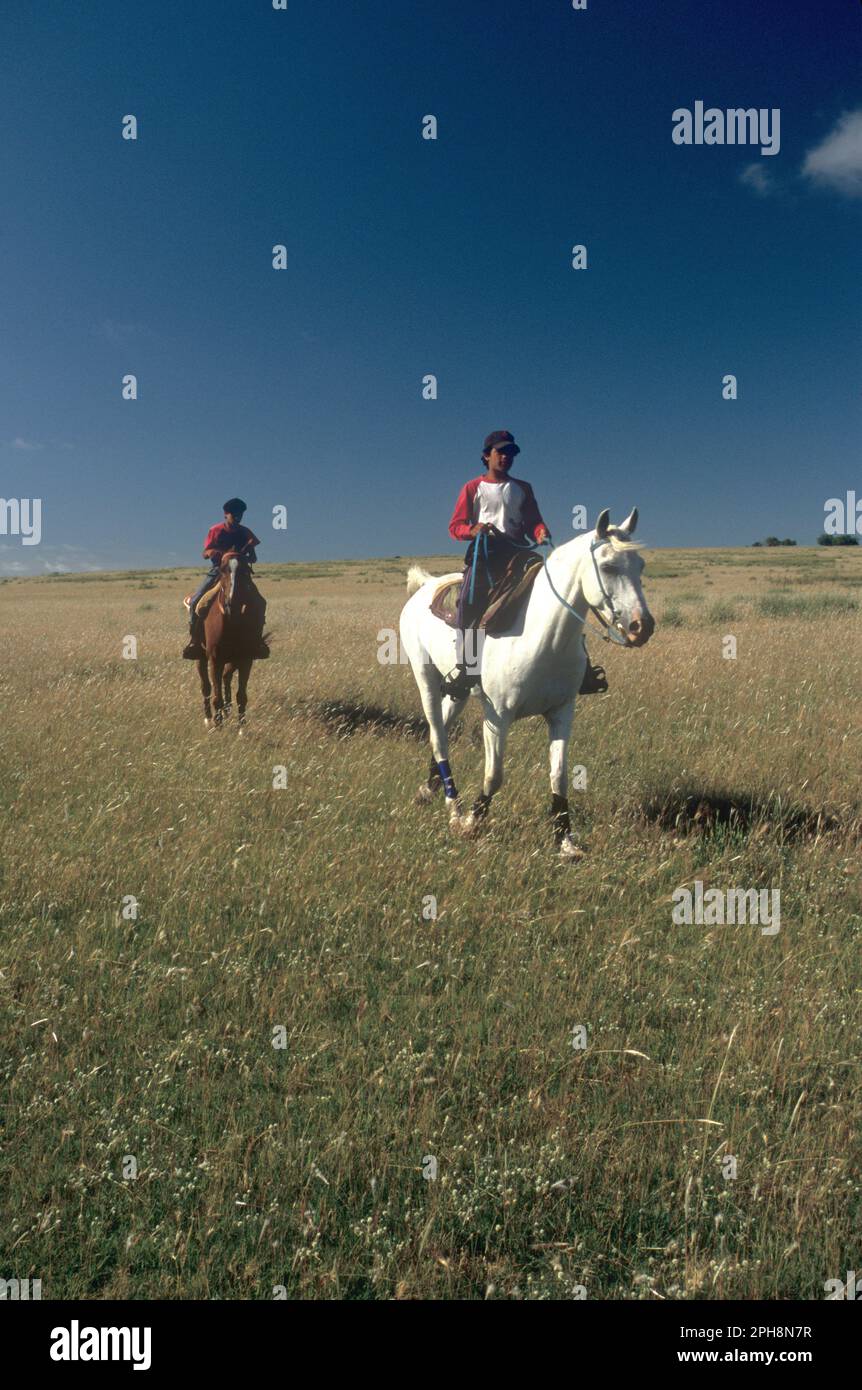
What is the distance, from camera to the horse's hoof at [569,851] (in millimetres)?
5656

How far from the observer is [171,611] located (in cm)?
3425

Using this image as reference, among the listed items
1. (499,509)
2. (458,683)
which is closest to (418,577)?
(499,509)

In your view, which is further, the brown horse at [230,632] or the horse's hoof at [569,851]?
the brown horse at [230,632]

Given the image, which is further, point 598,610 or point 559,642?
point 559,642

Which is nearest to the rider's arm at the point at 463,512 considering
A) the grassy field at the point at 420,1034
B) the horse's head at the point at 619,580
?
the horse's head at the point at 619,580

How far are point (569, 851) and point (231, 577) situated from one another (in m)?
6.43

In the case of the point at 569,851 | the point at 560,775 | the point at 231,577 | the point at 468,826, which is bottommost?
the point at 569,851

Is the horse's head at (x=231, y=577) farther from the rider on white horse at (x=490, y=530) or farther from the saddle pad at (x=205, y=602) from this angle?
the rider on white horse at (x=490, y=530)

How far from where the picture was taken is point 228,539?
10.5 m

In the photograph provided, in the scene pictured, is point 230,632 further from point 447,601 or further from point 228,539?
point 447,601

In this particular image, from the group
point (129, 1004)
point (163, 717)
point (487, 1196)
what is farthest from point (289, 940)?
point (163, 717)

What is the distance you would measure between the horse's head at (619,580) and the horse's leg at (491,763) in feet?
4.31

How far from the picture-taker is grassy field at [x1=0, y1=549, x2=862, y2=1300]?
8.19 ft

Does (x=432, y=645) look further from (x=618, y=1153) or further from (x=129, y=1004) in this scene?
(x=618, y=1153)
